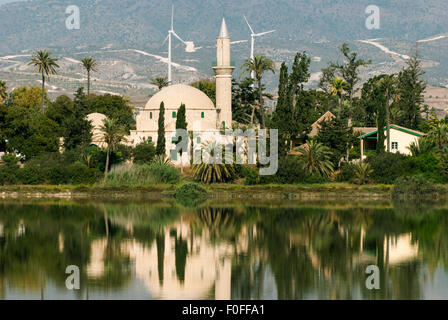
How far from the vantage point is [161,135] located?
68.6 metres

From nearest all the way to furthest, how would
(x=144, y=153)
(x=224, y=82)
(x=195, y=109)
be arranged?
(x=144, y=153), (x=195, y=109), (x=224, y=82)

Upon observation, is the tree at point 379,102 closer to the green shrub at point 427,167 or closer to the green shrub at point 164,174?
the green shrub at point 427,167

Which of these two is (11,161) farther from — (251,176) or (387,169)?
(387,169)

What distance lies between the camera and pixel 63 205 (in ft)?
171

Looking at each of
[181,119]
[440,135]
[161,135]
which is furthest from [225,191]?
[440,135]

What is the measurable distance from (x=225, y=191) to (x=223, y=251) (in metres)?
26.4

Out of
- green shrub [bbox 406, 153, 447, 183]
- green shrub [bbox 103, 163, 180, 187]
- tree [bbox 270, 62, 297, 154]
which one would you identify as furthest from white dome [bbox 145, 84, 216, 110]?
green shrub [bbox 406, 153, 447, 183]

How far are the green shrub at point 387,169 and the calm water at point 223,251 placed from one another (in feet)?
28.2

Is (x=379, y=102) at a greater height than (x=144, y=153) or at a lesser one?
greater

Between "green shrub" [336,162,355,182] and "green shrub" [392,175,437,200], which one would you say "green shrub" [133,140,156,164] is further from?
"green shrub" [392,175,437,200]

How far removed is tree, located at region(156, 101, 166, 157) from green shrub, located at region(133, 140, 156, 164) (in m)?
0.51

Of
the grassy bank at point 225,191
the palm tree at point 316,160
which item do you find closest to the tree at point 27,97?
the grassy bank at point 225,191

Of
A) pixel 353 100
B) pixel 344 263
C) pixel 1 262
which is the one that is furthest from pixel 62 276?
pixel 353 100
